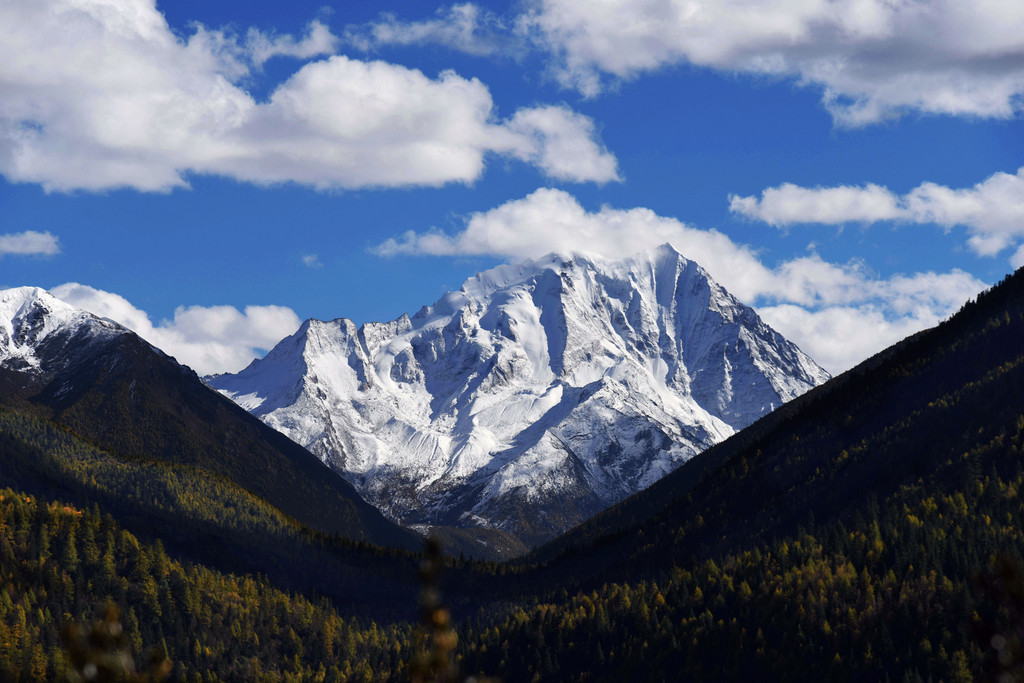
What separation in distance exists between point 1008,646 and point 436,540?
27.0ft

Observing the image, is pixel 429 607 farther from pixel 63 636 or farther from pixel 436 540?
pixel 63 636

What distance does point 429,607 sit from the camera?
14.3 meters

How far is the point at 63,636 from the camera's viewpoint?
46.5 ft

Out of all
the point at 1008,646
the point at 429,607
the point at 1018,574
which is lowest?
the point at 1008,646

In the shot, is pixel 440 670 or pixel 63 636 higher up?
pixel 63 636

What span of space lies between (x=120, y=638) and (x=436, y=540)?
4.58 metres

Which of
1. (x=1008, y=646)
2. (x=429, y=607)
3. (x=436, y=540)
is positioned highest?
(x=436, y=540)

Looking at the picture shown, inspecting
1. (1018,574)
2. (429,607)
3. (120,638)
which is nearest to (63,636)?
(120,638)

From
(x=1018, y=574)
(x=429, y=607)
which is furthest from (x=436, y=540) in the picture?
(x=1018, y=574)

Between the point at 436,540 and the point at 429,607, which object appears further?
the point at 436,540

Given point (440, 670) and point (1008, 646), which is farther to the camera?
point (440, 670)

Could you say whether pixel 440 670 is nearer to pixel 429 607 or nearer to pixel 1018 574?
pixel 429 607

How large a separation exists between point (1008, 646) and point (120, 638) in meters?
12.3

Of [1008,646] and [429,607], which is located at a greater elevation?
[429,607]
